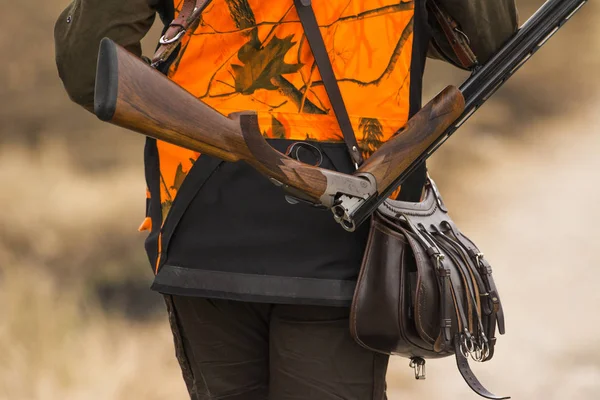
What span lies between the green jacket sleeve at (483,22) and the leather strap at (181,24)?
27 centimetres

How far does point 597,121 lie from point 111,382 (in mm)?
1244

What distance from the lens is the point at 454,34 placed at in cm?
113

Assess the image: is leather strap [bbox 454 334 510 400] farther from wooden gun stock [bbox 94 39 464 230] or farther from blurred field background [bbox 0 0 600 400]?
blurred field background [bbox 0 0 600 400]

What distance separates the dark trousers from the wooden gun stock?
0.41 feet

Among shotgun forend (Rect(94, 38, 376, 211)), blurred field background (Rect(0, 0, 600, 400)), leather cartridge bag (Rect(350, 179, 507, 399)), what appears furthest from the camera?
blurred field background (Rect(0, 0, 600, 400))

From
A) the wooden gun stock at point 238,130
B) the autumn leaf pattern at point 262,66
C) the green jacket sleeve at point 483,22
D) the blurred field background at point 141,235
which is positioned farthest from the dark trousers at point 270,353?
the blurred field background at point 141,235

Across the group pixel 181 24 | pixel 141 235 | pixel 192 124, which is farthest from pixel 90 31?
pixel 141 235

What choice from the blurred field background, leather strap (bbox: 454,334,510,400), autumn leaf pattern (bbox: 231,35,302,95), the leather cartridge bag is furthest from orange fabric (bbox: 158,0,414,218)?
the blurred field background

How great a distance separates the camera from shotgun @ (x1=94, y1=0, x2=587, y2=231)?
0.89m

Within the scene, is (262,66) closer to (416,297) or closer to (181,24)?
(181,24)

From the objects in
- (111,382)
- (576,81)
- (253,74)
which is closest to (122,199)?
(111,382)

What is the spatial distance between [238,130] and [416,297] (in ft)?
0.88

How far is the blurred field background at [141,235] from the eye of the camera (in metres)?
2.13

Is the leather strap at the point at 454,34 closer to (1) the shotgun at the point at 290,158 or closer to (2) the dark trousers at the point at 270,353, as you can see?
(1) the shotgun at the point at 290,158
